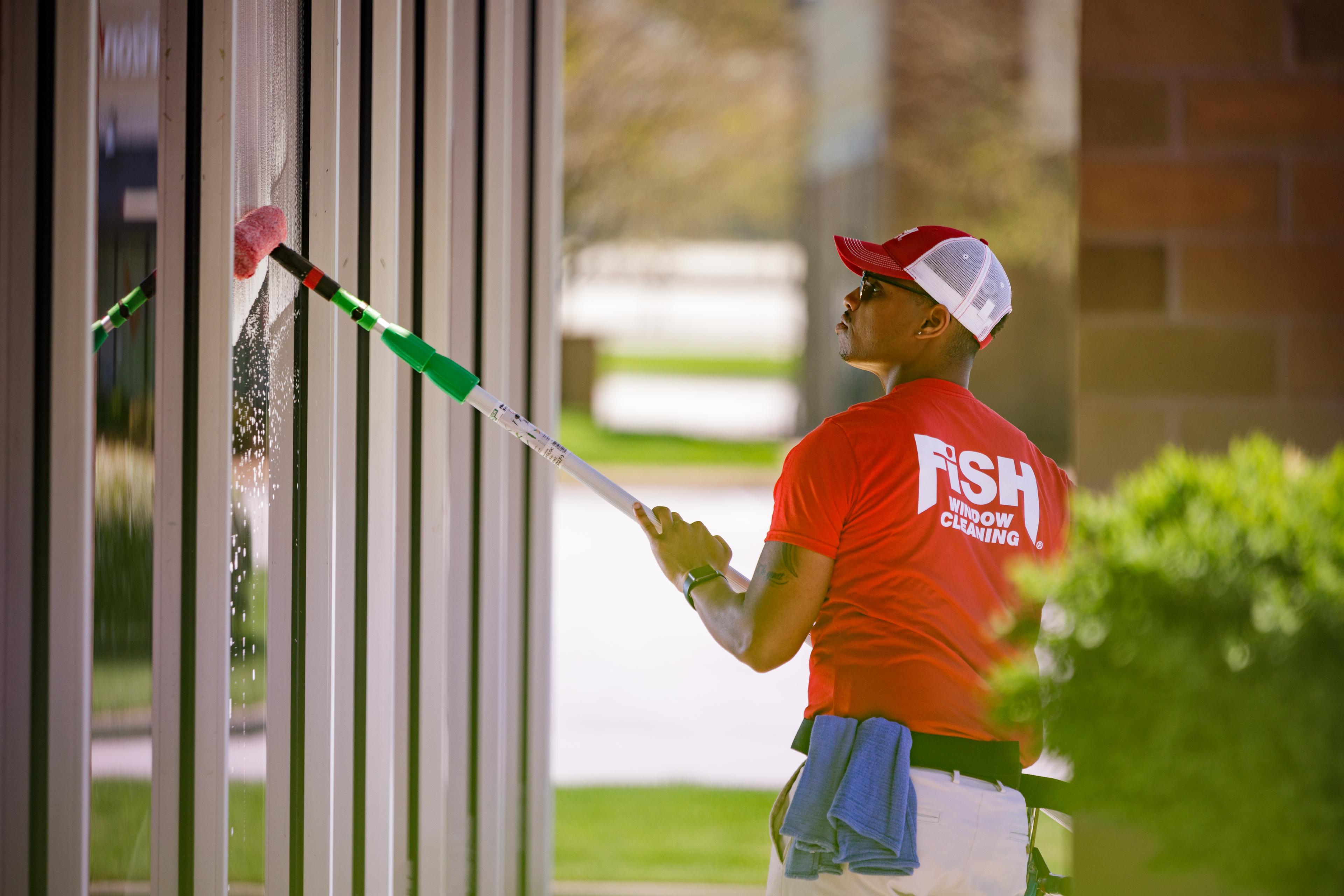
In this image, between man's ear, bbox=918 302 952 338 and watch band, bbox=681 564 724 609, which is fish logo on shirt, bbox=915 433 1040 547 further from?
watch band, bbox=681 564 724 609

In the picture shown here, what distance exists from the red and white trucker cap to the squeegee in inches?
27.6

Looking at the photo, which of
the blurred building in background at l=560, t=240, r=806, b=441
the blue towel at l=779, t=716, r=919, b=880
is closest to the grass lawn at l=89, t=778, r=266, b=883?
the blue towel at l=779, t=716, r=919, b=880

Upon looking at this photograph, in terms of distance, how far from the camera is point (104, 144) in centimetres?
176

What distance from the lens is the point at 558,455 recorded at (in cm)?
278

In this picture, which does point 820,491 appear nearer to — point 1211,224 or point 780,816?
point 780,816

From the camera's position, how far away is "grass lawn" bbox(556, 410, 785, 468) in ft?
67.5

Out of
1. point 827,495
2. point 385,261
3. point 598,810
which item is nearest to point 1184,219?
point 827,495

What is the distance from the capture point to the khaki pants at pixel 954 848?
7.32 feet

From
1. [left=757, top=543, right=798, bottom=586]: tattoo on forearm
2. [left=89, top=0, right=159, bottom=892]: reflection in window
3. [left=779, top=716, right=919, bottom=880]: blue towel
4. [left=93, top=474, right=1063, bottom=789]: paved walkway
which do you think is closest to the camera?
[left=89, top=0, right=159, bottom=892]: reflection in window

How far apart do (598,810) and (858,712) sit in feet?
11.1

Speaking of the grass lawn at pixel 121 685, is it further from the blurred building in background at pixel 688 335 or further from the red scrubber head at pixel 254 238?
the blurred building in background at pixel 688 335

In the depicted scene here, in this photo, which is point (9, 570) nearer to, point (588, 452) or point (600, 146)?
point (600, 146)

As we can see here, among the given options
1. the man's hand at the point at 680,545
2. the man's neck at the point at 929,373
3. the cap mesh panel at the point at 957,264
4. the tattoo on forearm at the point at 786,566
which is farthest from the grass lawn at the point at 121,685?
the cap mesh panel at the point at 957,264

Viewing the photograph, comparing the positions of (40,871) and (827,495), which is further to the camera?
(827,495)
